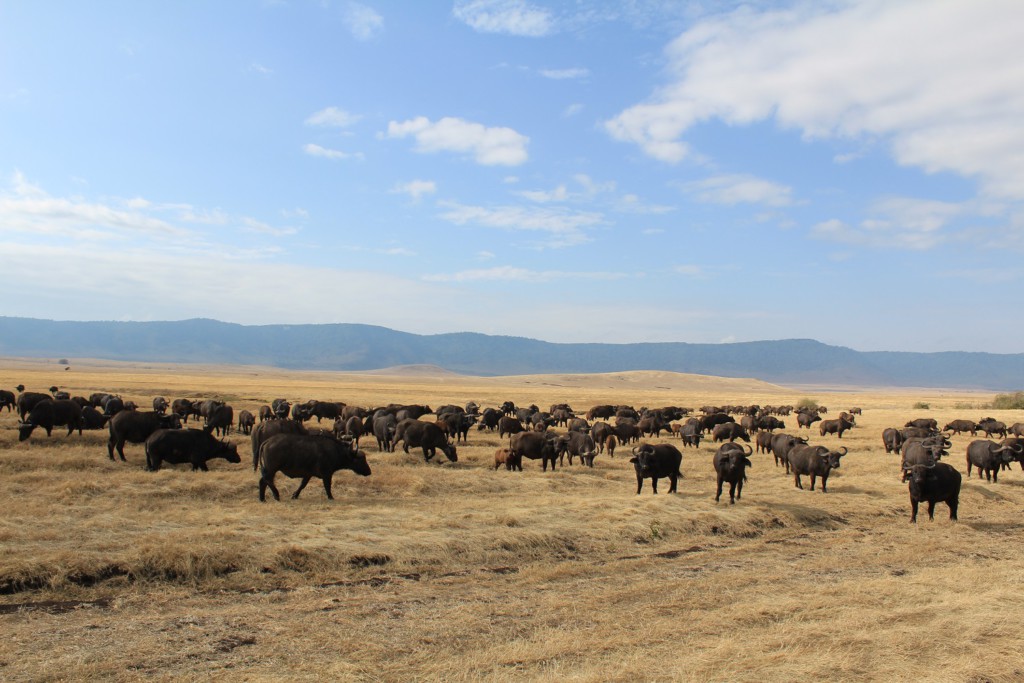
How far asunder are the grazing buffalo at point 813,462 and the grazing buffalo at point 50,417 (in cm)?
2547

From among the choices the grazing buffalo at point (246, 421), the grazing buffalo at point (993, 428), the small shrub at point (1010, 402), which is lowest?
the grazing buffalo at point (246, 421)

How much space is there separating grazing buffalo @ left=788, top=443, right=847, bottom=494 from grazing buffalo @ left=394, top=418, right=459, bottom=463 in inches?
464

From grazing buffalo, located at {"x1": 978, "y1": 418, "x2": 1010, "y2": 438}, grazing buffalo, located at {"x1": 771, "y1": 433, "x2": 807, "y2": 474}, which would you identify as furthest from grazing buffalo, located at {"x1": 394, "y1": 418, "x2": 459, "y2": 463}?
grazing buffalo, located at {"x1": 978, "y1": 418, "x2": 1010, "y2": 438}

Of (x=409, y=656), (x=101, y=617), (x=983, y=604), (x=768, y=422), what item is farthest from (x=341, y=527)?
(x=768, y=422)

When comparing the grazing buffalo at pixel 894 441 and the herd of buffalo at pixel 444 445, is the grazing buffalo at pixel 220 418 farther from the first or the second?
the grazing buffalo at pixel 894 441

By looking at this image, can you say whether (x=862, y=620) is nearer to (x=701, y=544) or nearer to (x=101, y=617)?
(x=701, y=544)

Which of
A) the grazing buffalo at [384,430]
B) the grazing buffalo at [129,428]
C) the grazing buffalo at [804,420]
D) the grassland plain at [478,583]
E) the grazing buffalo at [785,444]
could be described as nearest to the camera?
the grassland plain at [478,583]

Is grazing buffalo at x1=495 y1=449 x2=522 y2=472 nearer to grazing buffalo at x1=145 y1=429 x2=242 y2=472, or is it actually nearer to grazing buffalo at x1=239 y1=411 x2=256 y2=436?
grazing buffalo at x1=145 y1=429 x2=242 y2=472

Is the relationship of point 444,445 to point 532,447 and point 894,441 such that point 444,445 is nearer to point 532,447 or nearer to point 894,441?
point 532,447

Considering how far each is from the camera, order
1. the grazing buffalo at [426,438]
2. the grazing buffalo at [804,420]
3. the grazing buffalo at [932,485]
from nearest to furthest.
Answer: the grazing buffalo at [932,485] < the grazing buffalo at [426,438] < the grazing buffalo at [804,420]

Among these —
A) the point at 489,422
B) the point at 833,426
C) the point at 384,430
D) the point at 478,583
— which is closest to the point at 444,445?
the point at 384,430

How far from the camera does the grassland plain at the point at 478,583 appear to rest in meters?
8.11

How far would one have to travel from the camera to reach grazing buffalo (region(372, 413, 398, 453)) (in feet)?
91.4

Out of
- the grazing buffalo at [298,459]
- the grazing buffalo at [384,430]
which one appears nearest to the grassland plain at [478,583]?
the grazing buffalo at [298,459]
